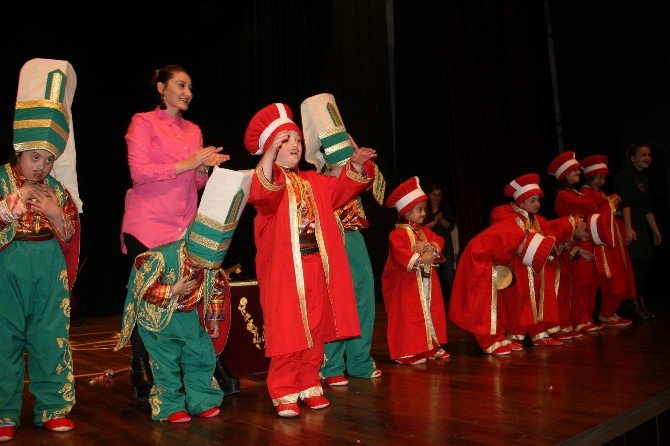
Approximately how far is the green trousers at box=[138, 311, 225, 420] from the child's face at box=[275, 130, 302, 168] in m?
0.72

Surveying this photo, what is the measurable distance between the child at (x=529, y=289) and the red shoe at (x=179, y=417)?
213cm

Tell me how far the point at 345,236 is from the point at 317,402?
98cm

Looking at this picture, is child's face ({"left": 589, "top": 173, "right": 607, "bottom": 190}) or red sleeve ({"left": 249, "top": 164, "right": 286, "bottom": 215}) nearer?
red sleeve ({"left": 249, "top": 164, "right": 286, "bottom": 215})

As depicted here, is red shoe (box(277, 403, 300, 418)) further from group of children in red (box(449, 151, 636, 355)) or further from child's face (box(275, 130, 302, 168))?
group of children in red (box(449, 151, 636, 355))

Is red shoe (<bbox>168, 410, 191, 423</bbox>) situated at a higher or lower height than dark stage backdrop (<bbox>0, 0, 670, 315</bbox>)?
lower

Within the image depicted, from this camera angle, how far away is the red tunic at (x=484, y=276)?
12.2ft

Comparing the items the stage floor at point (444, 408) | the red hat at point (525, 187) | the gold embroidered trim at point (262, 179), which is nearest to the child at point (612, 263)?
the red hat at point (525, 187)

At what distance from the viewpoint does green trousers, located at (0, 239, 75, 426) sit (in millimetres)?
2154

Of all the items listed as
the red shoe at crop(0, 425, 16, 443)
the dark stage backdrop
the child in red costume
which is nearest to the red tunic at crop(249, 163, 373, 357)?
the red shoe at crop(0, 425, 16, 443)

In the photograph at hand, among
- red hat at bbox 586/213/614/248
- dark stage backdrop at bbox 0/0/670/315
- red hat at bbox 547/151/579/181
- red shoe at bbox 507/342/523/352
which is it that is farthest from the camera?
dark stage backdrop at bbox 0/0/670/315

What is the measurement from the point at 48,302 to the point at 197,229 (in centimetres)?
62

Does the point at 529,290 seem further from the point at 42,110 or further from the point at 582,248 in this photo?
the point at 42,110

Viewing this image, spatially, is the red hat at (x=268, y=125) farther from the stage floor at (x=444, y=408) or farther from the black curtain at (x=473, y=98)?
the black curtain at (x=473, y=98)

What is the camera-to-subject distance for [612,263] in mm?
4613
